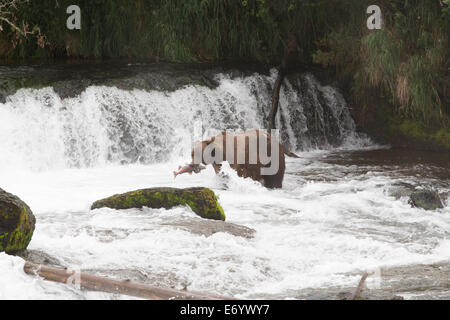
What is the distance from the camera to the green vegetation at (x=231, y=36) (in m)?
12.7

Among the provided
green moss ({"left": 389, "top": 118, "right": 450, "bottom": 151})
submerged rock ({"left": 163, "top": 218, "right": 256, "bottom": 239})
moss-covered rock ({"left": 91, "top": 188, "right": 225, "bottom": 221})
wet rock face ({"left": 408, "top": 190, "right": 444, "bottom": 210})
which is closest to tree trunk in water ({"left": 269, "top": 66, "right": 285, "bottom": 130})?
green moss ({"left": 389, "top": 118, "right": 450, "bottom": 151})

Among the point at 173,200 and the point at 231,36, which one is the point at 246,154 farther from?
the point at 231,36

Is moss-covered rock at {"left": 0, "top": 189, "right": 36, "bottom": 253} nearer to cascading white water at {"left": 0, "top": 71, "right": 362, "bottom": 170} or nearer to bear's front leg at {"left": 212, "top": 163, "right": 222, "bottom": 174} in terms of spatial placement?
bear's front leg at {"left": 212, "top": 163, "right": 222, "bottom": 174}

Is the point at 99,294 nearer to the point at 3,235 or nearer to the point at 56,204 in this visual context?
the point at 3,235

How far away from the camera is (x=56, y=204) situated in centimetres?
A: 773

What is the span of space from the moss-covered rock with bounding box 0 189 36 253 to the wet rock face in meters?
4.80

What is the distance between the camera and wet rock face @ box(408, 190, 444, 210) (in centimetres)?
798

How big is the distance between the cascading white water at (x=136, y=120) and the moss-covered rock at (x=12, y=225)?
563 cm

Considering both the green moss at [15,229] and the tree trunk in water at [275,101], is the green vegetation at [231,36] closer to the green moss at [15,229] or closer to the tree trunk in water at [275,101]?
the tree trunk in water at [275,101]

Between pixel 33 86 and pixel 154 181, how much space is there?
2.99m

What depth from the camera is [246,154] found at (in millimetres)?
8617

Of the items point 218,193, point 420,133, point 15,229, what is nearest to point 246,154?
point 218,193
